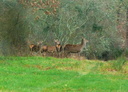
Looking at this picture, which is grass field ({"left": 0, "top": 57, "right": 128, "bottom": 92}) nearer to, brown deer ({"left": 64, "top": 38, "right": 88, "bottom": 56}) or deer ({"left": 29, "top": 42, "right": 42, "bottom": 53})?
deer ({"left": 29, "top": 42, "right": 42, "bottom": 53})

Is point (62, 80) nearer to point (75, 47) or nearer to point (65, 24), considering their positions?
point (75, 47)

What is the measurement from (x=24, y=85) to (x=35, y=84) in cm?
41

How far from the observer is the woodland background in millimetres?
25094

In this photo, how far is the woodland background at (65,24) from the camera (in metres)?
25.1

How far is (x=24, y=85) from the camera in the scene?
13.0 m

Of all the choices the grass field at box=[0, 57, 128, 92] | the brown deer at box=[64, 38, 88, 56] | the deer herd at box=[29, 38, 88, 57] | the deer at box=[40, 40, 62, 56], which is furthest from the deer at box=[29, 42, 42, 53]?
the grass field at box=[0, 57, 128, 92]

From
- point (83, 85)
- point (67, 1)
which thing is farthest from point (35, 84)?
point (67, 1)

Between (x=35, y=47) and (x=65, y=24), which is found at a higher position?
(x=65, y=24)

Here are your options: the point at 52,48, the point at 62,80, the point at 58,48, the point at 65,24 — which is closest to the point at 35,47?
the point at 52,48

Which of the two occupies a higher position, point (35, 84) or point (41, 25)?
point (41, 25)

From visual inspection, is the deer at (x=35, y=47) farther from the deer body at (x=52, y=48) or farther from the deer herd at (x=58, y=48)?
the deer body at (x=52, y=48)

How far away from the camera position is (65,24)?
1150 inches

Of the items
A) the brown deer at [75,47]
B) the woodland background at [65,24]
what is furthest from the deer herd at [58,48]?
the woodland background at [65,24]

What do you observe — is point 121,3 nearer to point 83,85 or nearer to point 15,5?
point 15,5
